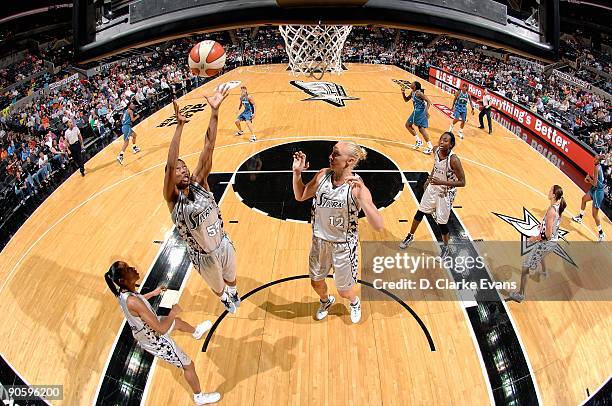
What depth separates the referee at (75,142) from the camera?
31.0ft

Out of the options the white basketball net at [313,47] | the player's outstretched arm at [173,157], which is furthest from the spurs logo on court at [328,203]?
the white basketball net at [313,47]

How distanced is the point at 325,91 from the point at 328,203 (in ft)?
46.0

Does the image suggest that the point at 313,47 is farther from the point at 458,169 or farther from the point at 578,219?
the point at 578,219

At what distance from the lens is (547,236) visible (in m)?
4.97

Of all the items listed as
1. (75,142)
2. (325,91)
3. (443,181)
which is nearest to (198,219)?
(443,181)

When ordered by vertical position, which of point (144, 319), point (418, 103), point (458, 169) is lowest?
point (144, 319)

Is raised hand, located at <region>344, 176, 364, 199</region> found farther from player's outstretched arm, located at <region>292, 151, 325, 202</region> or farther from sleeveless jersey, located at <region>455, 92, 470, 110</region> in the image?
sleeveless jersey, located at <region>455, 92, 470, 110</region>

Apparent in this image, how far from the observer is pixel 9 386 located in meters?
4.53

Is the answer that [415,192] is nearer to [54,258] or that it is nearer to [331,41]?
[331,41]

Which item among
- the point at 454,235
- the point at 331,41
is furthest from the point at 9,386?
the point at 454,235

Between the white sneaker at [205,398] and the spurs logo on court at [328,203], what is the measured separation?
2232 millimetres

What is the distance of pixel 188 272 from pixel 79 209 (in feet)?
11.8

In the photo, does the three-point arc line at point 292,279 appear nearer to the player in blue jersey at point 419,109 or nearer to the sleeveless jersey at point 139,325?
the sleeveless jersey at point 139,325

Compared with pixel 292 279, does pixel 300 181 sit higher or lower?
higher
